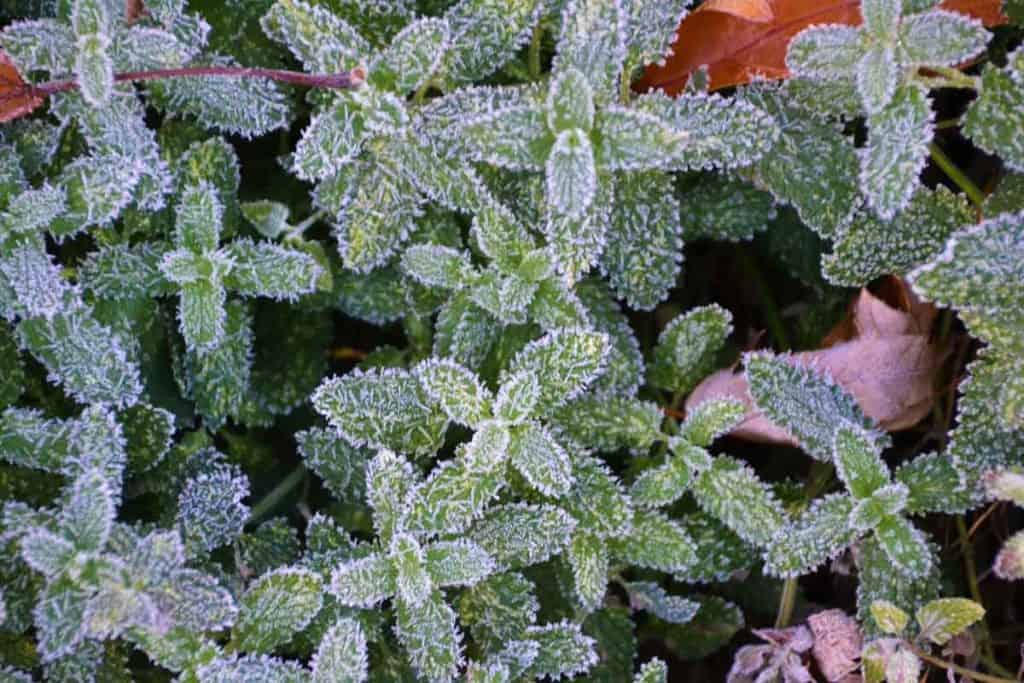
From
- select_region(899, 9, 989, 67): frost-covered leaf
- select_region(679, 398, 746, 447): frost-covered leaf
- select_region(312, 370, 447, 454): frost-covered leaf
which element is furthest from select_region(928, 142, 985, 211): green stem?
select_region(312, 370, 447, 454): frost-covered leaf

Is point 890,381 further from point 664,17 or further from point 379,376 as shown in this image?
point 379,376

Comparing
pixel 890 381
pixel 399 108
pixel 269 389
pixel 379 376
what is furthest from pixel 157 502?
pixel 890 381

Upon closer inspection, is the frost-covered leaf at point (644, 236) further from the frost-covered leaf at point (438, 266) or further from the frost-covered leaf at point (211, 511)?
the frost-covered leaf at point (211, 511)

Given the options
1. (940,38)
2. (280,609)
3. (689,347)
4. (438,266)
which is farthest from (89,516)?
(940,38)

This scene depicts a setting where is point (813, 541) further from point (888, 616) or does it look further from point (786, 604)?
point (786, 604)

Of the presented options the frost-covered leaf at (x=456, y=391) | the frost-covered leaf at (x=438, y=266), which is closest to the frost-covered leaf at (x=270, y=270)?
the frost-covered leaf at (x=438, y=266)
